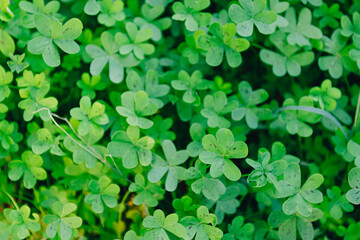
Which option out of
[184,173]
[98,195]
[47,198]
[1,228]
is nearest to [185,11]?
[184,173]

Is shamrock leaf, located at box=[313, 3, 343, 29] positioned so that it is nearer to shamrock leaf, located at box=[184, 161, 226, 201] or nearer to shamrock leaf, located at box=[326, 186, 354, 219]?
shamrock leaf, located at box=[326, 186, 354, 219]

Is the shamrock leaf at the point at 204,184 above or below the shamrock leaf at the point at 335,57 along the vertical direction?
below

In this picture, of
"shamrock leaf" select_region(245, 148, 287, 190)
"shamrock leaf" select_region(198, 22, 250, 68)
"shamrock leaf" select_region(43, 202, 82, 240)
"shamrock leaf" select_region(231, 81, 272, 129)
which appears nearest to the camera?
"shamrock leaf" select_region(245, 148, 287, 190)

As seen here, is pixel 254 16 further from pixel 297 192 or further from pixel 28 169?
pixel 28 169

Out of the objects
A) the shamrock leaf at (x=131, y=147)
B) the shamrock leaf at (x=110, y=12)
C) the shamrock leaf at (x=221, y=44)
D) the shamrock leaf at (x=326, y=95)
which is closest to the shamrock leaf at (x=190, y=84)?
the shamrock leaf at (x=221, y=44)

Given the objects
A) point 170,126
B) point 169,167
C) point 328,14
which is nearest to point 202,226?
point 169,167

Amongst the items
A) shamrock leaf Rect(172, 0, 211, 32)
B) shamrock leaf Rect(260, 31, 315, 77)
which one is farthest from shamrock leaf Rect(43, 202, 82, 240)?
shamrock leaf Rect(260, 31, 315, 77)

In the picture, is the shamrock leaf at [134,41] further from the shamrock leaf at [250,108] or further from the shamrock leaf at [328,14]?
the shamrock leaf at [328,14]
